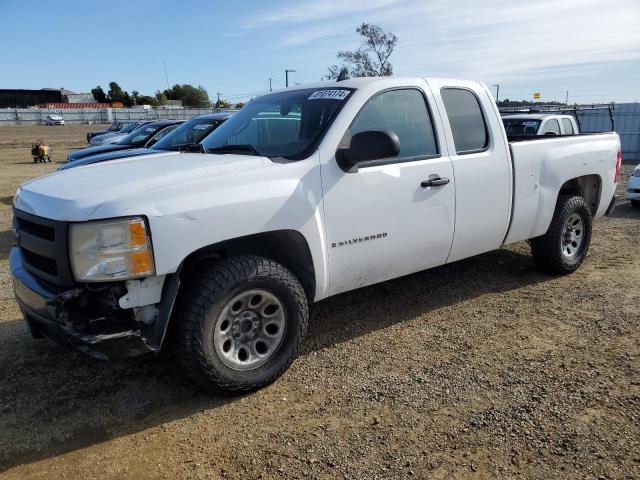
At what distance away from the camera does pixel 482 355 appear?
3.90 metres

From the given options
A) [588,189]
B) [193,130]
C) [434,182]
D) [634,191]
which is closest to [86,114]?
[193,130]

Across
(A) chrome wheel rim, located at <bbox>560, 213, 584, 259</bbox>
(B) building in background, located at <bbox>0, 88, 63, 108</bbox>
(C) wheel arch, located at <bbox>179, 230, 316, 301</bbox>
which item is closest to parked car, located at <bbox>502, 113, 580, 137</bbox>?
(A) chrome wheel rim, located at <bbox>560, 213, 584, 259</bbox>

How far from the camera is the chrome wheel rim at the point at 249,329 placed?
10.6 feet

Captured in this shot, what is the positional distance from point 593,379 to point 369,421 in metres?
1.57

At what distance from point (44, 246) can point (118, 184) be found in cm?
53

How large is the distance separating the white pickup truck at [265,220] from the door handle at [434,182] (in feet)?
0.04

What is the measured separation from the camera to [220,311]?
3152 millimetres

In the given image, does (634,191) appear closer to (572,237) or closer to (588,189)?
(588,189)

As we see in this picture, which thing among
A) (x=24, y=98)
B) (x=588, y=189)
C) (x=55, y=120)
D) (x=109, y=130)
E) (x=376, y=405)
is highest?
(x=24, y=98)

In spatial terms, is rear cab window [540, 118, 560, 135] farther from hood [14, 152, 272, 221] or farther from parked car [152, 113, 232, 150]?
hood [14, 152, 272, 221]

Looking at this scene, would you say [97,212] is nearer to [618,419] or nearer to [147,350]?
[147,350]

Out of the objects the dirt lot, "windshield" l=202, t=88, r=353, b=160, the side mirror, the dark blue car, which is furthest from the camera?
the dark blue car

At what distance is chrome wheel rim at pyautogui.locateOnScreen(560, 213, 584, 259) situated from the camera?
18.4 feet

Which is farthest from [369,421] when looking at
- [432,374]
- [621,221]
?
[621,221]
